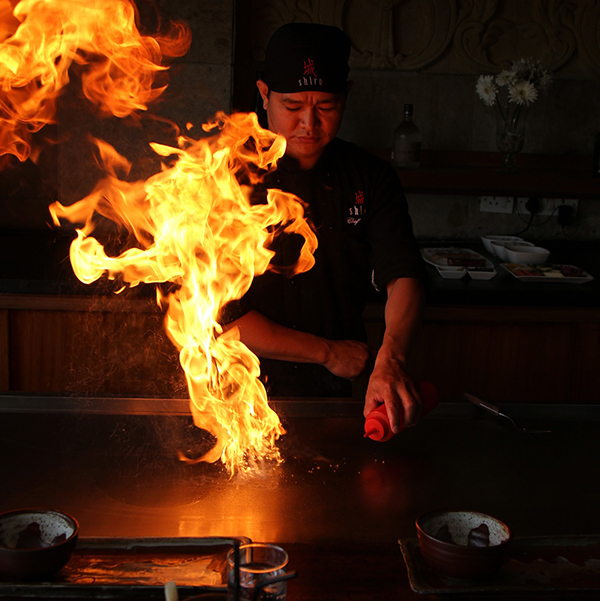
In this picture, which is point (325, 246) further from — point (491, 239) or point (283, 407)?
point (491, 239)

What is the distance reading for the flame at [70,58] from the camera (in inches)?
102

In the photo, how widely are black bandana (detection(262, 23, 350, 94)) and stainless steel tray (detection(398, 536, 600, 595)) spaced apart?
1.46 m

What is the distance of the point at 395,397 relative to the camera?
72.3 inches

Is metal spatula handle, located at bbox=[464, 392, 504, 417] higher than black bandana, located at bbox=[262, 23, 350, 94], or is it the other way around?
black bandana, located at bbox=[262, 23, 350, 94]

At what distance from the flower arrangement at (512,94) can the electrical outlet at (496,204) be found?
228 mm

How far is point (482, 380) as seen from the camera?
11.4 feet

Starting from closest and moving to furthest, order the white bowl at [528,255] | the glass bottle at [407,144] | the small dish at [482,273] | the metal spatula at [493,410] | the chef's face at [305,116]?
the metal spatula at [493,410] → the chef's face at [305,116] → the small dish at [482,273] → the white bowl at [528,255] → the glass bottle at [407,144]

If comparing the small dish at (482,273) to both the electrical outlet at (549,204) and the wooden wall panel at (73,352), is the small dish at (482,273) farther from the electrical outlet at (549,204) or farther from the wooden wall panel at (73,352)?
the wooden wall panel at (73,352)

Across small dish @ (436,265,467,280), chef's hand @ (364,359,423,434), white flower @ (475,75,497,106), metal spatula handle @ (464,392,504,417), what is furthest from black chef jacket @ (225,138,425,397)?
white flower @ (475,75,497,106)

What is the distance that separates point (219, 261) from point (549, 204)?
261cm

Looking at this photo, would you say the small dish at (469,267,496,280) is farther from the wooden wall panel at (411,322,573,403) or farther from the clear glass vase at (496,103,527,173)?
the clear glass vase at (496,103,527,173)

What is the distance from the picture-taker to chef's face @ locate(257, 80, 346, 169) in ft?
7.55

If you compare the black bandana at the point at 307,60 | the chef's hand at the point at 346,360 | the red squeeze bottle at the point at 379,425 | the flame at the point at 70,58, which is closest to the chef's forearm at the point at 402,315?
the chef's hand at the point at 346,360

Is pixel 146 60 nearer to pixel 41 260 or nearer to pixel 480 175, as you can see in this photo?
pixel 41 260
